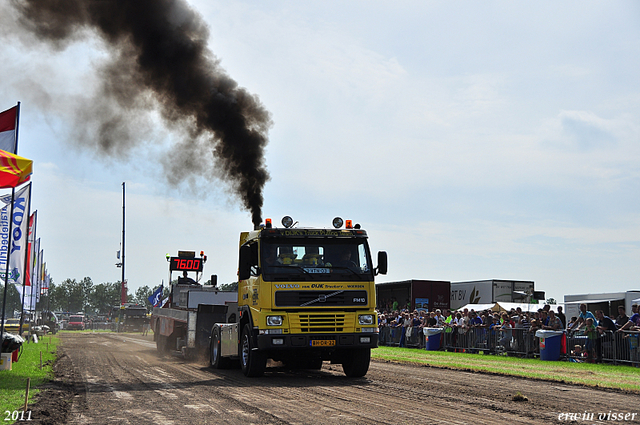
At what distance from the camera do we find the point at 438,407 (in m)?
9.20

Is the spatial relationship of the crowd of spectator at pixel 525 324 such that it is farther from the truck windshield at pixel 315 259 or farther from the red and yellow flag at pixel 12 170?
the red and yellow flag at pixel 12 170

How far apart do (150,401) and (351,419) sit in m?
3.43

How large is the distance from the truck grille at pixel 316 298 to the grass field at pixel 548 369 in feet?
14.6

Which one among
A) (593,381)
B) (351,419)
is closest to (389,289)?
(593,381)

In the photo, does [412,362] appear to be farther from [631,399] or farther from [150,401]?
[150,401]

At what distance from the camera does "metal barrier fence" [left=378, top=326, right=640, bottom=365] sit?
16.3m

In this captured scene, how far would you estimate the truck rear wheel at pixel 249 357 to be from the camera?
12977 millimetres

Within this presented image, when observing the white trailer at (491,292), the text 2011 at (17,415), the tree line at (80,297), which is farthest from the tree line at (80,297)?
the text 2011 at (17,415)

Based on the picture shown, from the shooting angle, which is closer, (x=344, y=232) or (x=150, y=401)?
(x=150, y=401)

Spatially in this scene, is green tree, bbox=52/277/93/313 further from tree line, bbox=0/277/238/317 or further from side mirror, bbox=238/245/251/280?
side mirror, bbox=238/245/251/280

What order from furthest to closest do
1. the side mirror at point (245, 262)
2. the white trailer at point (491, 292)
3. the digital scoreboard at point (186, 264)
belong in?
the white trailer at point (491, 292) < the digital scoreboard at point (186, 264) < the side mirror at point (245, 262)

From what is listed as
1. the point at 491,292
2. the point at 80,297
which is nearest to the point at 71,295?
the point at 80,297

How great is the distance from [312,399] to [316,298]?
277 centimetres

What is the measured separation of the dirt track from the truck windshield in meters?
2.08
